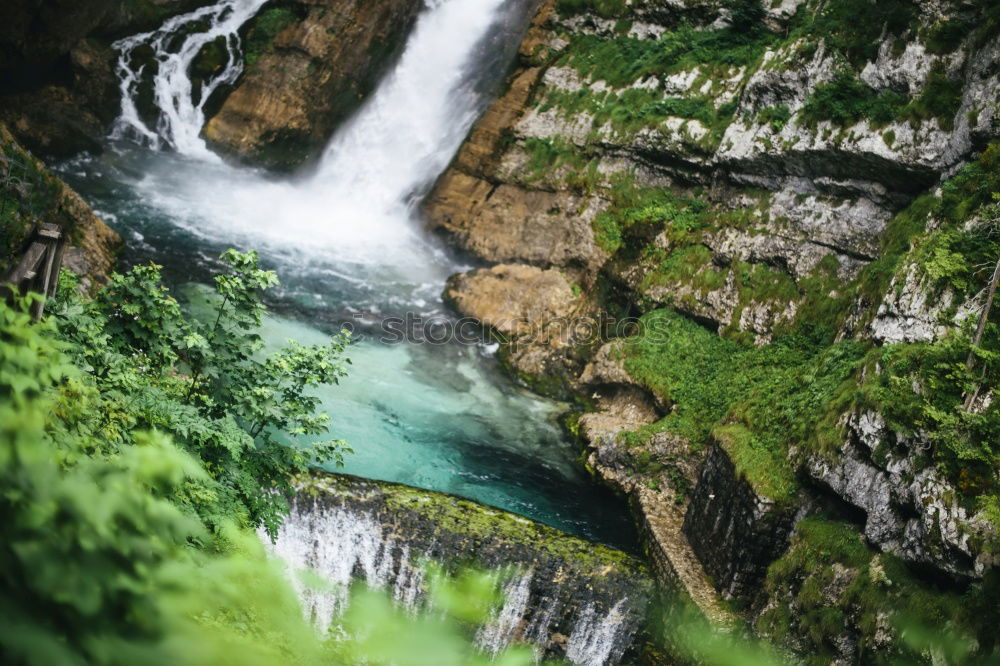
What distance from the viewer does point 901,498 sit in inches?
298

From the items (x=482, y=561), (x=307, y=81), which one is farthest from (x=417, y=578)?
(x=307, y=81)

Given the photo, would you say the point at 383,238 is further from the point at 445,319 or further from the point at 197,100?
the point at 197,100

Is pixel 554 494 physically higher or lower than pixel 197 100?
lower

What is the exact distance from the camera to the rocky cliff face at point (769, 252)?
7.93 m

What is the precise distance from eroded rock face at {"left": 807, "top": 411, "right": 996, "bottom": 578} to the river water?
4.00m

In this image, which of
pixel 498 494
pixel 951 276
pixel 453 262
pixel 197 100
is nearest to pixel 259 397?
pixel 498 494

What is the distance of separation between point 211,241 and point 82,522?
17.8m

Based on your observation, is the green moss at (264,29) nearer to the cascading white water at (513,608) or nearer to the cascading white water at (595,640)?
the cascading white water at (513,608)

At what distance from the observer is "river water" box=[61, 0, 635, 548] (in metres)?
12.4

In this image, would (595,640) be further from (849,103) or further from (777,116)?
(777,116)

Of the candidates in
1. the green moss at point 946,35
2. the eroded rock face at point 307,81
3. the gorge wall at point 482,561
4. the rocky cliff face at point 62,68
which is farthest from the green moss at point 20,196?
the green moss at point 946,35

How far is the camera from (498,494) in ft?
38.6

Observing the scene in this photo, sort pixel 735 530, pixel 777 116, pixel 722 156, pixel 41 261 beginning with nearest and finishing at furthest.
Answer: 1. pixel 41 261
2. pixel 735 530
3. pixel 777 116
4. pixel 722 156

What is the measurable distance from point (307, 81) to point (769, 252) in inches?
648
